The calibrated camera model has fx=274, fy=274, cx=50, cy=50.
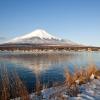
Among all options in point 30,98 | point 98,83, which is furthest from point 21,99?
point 98,83

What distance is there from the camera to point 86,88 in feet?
24.5

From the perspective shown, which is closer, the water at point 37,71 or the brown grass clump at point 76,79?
the brown grass clump at point 76,79

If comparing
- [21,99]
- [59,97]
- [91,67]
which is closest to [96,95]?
[59,97]

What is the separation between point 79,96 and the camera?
648cm

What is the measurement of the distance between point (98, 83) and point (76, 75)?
1114 millimetres

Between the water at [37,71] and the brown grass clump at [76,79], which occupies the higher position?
the brown grass clump at [76,79]

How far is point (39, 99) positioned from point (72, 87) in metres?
1.42

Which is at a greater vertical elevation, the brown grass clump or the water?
the brown grass clump

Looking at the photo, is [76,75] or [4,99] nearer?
[4,99]

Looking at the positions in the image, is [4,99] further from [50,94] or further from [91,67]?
[91,67]

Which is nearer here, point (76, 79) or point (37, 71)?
point (76, 79)

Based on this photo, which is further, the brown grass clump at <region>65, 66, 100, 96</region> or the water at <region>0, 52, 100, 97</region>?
the water at <region>0, 52, 100, 97</region>

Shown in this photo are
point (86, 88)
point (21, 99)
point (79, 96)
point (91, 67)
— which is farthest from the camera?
point (91, 67)

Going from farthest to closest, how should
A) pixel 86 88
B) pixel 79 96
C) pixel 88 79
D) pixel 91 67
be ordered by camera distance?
1. pixel 91 67
2. pixel 88 79
3. pixel 86 88
4. pixel 79 96
